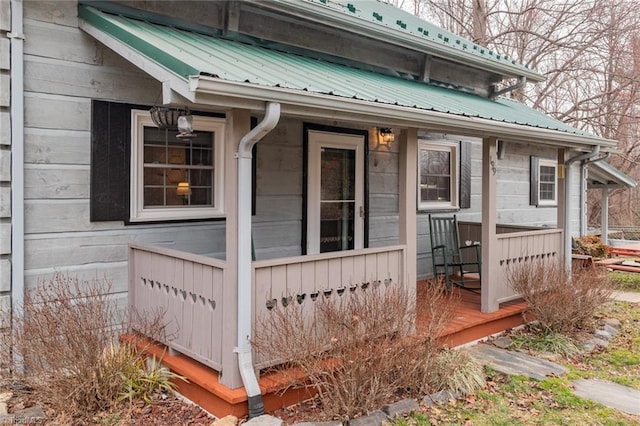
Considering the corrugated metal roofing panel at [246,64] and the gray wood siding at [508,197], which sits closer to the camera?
the corrugated metal roofing panel at [246,64]

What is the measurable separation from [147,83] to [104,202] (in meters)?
1.07

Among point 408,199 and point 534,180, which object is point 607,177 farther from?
point 408,199

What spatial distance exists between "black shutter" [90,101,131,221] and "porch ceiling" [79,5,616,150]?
0.56 metres

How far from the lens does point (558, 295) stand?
194 inches

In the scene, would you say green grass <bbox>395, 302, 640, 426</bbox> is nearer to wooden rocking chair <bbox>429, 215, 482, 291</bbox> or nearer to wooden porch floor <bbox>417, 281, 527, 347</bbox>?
wooden porch floor <bbox>417, 281, 527, 347</bbox>

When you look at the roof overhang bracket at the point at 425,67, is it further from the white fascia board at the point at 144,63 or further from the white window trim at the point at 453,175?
the white fascia board at the point at 144,63

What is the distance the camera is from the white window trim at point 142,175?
3990 millimetres

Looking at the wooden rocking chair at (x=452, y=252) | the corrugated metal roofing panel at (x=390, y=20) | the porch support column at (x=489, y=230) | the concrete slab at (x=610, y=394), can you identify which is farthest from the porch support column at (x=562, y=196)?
the concrete slab at (x=610, y=394)

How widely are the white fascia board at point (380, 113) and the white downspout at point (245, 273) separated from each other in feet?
0.79

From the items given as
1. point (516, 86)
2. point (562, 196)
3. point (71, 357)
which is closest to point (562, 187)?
point (562, 196)

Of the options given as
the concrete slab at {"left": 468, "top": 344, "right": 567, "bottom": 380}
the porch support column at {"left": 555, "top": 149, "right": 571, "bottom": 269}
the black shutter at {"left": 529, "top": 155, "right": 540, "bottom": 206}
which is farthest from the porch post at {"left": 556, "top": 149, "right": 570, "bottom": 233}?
the black shutter at {"left": 529, "top": 155, "right": 540, "bottom": 206}

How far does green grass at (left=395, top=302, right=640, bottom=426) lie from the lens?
3238mm

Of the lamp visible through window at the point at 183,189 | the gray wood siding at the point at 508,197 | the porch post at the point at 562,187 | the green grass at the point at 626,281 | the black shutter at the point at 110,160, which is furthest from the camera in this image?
the green grass at the point at 626,281

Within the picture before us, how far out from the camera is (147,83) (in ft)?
13.4
